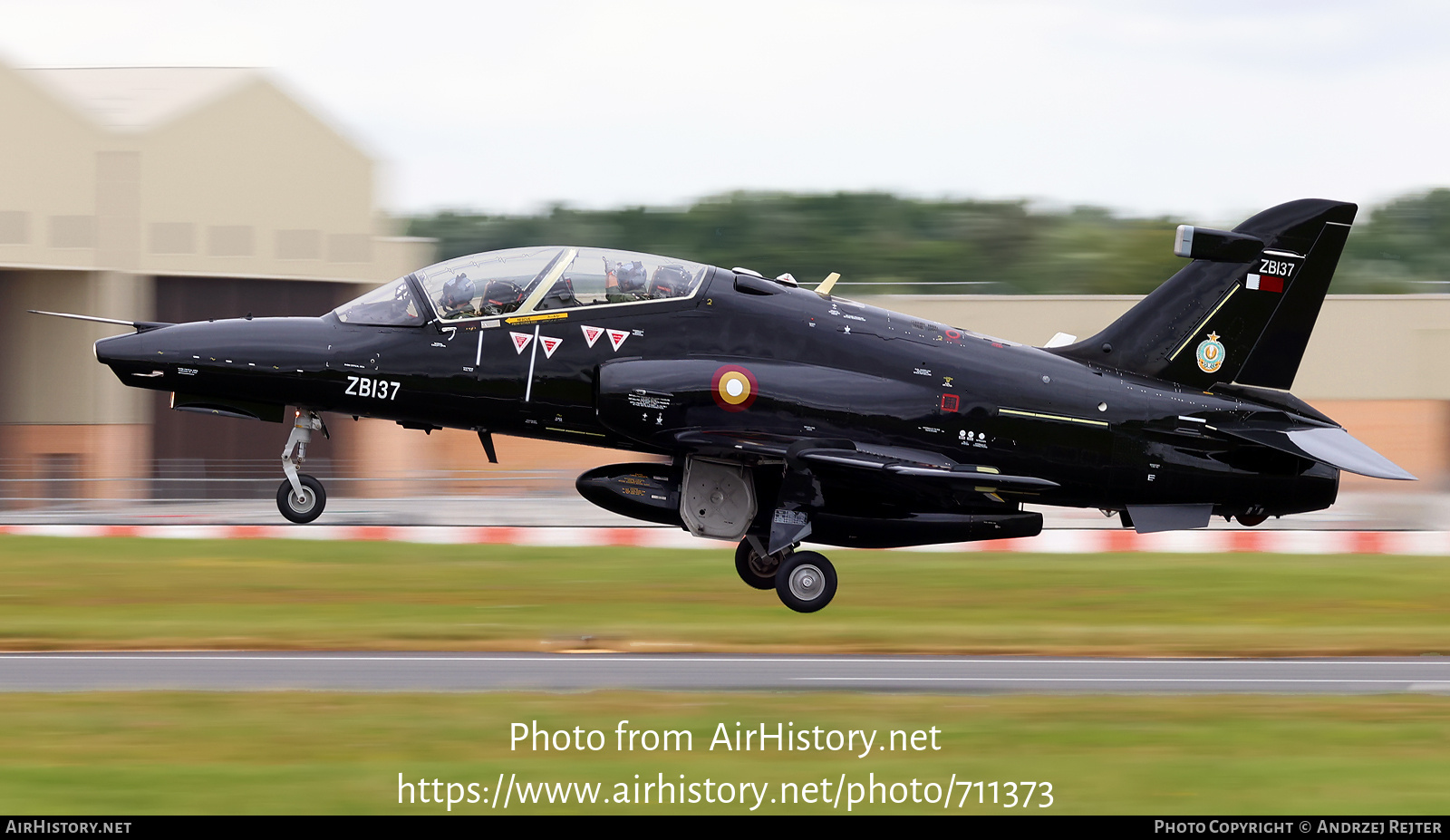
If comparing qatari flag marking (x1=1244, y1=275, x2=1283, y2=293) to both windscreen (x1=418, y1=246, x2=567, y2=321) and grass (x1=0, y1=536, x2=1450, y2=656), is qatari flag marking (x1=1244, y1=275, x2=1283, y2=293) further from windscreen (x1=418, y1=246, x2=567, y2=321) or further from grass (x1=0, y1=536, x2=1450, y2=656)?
windscreen (x1=418, y1=246, x2=567, y2=321)

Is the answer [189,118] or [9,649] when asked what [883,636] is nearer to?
[9,649]

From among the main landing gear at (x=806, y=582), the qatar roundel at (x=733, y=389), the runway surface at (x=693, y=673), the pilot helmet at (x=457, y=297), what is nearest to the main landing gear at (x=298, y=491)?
the runway surface at (x=693, y=673)

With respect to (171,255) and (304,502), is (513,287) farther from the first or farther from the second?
(171,255)

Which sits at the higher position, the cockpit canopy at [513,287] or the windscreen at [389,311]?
the cockpit canopy at [513,287]

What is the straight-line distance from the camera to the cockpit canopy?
14.7m

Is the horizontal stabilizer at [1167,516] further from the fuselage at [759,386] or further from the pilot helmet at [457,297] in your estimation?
the pilot helmet at [457,297]

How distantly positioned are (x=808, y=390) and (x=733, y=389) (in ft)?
2.71

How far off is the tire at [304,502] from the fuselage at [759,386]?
0.84 meters

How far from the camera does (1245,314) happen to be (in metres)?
16.3

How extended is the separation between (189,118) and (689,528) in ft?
74.5

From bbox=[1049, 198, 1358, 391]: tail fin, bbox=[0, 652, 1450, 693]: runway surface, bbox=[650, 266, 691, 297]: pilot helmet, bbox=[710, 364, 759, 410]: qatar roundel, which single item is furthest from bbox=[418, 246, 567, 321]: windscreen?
bbox=[1049, 198, 1358, 391]: tail fin

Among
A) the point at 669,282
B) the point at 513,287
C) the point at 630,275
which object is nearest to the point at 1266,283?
the point at 669,282

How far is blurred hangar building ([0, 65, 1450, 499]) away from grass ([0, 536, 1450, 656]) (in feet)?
29.4

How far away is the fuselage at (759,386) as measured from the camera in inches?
570
